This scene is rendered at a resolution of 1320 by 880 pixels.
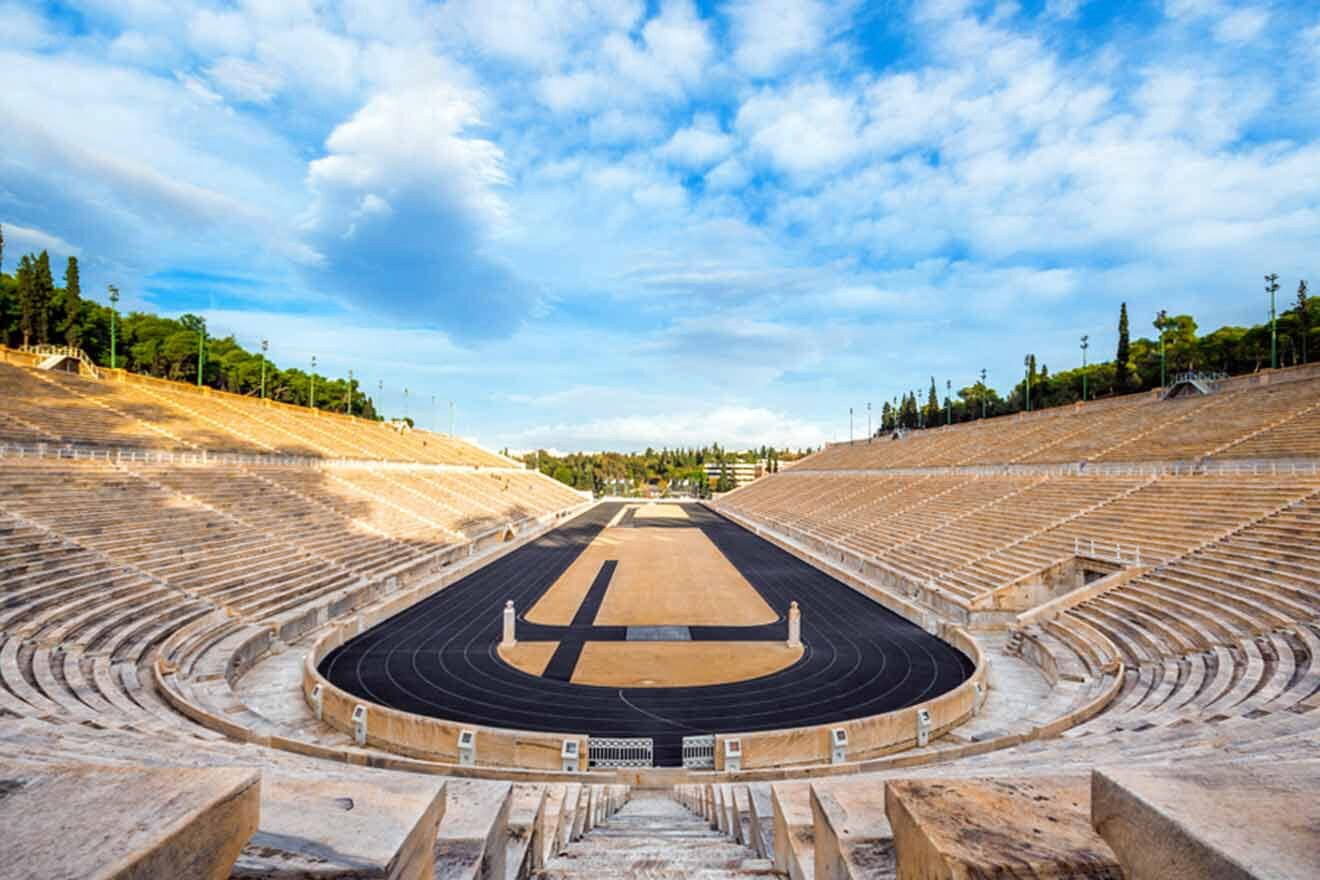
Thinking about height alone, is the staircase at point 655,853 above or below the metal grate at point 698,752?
above

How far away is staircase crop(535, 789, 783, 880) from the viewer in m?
5.20

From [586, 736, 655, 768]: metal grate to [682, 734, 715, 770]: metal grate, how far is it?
59cm

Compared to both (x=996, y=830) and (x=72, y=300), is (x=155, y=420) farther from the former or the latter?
(x=996, y=830)

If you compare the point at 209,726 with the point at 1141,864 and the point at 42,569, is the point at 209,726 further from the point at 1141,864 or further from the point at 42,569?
the point at 1141,864

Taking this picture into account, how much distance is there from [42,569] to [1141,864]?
2055cm

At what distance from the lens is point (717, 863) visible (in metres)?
5.52

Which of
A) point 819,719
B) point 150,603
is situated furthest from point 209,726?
point 819,719

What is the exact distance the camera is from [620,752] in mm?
11328

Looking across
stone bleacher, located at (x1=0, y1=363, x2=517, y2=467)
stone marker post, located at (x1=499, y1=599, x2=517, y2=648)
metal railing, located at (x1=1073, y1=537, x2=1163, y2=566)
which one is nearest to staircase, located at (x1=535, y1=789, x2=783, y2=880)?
stone marker post, located at (x1=499, y1=599, x2=517, y2=648)

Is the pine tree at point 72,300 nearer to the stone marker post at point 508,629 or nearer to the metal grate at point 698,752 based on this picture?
the stone marker post at point 508,629

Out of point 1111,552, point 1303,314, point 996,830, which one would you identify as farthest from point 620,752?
point 1303,314

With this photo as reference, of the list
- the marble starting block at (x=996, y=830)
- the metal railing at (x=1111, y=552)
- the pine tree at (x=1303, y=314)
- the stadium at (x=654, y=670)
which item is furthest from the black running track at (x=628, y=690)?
the pine tree at (x=1303, y=314)

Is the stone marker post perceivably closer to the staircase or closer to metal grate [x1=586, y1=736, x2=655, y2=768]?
metal grate [x1=586, y1=736, x2=655, y2=768]

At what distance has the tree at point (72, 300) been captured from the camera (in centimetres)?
5553
